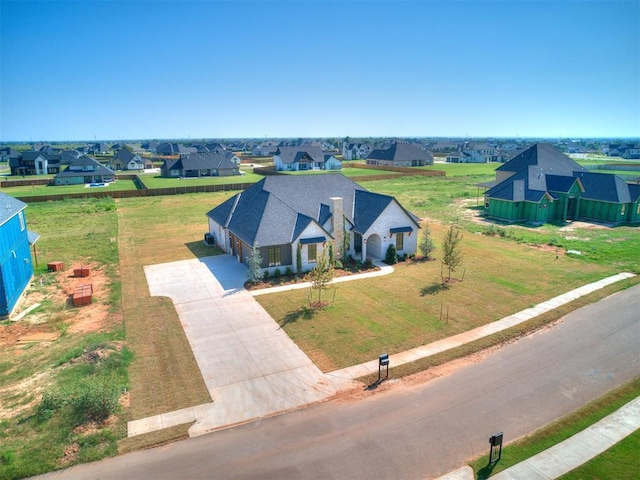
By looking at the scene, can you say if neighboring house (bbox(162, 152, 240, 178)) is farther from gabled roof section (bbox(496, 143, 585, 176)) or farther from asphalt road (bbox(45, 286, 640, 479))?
asphalt road (bbox(45, 286, 640, 479))

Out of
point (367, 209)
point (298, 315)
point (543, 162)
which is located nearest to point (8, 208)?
point (298, 315)

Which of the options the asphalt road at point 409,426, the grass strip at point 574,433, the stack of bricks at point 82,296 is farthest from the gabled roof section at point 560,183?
the stack of bricks at point 82,296

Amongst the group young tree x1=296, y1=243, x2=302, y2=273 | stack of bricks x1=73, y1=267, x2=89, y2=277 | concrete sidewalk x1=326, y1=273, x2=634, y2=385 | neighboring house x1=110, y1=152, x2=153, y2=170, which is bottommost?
concrete sidewalk x1=326, y1=273, x2=634, y2=385

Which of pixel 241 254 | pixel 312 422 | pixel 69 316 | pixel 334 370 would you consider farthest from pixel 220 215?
pixel 312 422

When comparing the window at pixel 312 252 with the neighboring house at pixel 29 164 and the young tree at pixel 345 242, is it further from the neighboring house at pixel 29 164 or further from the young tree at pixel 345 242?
the neighboring house at pixel 29 164

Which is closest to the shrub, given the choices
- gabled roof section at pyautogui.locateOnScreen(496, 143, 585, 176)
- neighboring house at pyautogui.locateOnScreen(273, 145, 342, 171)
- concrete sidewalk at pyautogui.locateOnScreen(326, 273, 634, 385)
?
concrete sidewalk at pyautogui.locateOnScreen(326, 273, 634, 385)

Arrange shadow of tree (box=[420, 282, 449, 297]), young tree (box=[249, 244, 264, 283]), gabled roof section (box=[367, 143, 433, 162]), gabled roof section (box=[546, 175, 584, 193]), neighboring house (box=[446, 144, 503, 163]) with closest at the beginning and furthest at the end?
1. shadow of tree (box=[420, 282, 449, 297])
2. young tree (box=[249, 244, 264, 283])
3. gabled roof section (box=[546, 175, 584, 193])
4. gabled roof section (box=[367, 143, 433, 162])
5. neighboring house (box=[446, 144, 503, 163])

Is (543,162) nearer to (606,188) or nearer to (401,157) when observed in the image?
(606,188)
